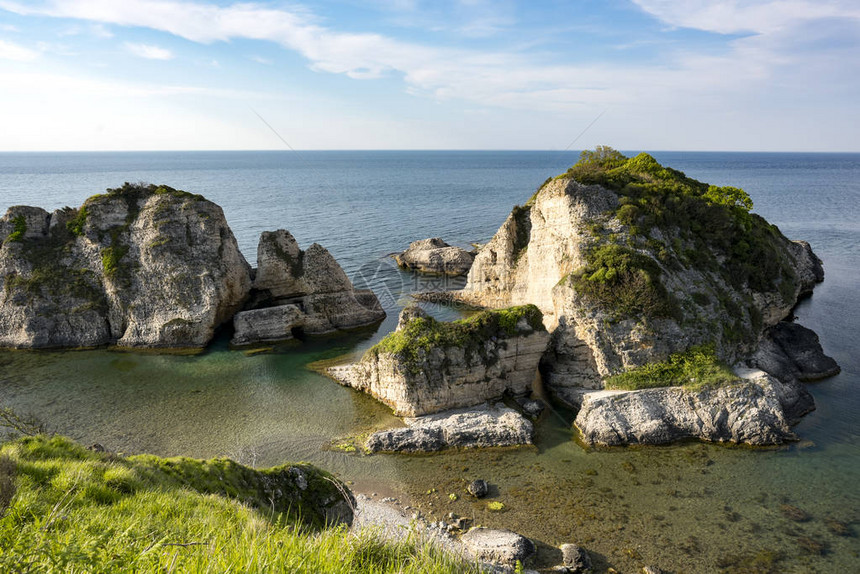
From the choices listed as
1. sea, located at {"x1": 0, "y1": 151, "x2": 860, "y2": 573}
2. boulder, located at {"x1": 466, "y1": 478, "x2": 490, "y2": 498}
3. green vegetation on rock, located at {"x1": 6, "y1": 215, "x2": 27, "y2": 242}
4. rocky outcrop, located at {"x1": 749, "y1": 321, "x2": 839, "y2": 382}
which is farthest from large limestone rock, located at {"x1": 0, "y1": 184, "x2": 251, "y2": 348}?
rocky outcrop, located at {"x1": 749, "y1": 321, "x2": 839, "y2": 382}

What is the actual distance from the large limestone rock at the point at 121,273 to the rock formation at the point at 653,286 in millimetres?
23767

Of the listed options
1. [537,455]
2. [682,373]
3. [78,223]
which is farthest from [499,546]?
[78,223]

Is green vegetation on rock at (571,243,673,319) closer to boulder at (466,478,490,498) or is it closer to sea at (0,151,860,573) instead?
sea at (0,151,860,573)

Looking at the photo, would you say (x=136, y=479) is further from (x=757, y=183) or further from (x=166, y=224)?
(x=757, y=183)

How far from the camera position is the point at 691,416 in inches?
904

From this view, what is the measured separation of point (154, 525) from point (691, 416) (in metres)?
22.9

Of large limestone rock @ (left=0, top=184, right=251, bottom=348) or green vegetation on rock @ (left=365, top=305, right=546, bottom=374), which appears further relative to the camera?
large limestone rock @ (left=0, top=184, right=251, bottom=348)

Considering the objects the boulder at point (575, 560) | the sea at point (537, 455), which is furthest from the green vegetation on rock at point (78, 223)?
the boulder at point (575, 560)

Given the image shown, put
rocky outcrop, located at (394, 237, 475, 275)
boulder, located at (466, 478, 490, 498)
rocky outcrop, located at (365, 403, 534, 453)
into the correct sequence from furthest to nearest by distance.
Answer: rocky outcrop, located at (394, 237, 475, 275)
rocky outcrop, located at (365, 403, 534, 453)
boulder, located at (466, 478, 490, 498)

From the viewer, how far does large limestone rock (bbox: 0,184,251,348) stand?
34.0 metres

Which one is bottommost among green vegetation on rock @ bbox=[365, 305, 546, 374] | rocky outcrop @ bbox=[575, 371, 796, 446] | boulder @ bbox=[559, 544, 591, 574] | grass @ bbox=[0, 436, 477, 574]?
boulder @ bbox=[559, 544, 591, 574]

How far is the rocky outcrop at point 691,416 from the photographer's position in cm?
2245

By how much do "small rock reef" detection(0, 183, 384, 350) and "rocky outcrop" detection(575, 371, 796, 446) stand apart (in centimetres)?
2136

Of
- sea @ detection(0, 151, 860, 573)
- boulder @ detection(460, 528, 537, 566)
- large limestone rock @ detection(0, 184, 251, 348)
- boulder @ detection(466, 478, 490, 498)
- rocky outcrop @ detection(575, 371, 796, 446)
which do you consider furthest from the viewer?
large limestone rock @ detection(0, 184, 251, 348)
